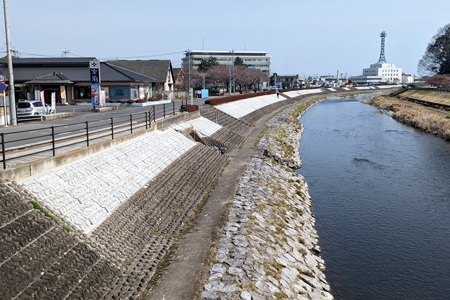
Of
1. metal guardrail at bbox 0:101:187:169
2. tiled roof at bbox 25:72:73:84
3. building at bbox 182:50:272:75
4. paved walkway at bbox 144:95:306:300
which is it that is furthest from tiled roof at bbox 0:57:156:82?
building at bbox 182:50:272:75

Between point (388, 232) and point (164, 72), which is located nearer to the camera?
point (388, 232)

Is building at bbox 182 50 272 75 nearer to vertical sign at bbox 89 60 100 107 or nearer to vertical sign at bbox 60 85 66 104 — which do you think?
vertical sign at bbox 60 85 66 104

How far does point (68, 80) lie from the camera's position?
51312 millimetres

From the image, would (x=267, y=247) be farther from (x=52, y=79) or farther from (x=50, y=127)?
(x=52, y=79)

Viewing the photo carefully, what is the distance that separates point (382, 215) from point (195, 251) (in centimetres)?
1154

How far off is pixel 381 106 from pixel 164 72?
46.3 meters

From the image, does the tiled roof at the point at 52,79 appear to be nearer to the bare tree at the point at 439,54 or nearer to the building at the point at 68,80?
the building at the point at 68,80

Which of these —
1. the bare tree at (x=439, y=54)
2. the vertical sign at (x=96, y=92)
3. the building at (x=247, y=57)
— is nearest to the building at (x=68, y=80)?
the vertical sign at (x=96, y=92)

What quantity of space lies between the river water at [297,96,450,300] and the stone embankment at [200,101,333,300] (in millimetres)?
963

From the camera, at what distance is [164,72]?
6894cm

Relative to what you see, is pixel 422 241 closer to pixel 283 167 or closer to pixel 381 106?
pixel 283 167

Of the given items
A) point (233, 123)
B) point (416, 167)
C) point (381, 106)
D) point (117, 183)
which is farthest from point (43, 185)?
point (381, 106)

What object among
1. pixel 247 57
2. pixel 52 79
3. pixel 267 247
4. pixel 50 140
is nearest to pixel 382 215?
pixel 267 247

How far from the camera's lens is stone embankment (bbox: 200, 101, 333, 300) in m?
10.6
